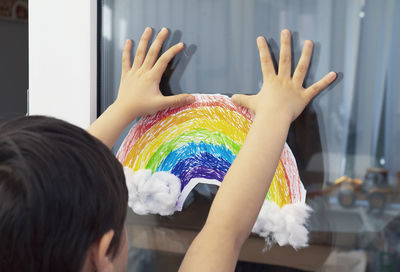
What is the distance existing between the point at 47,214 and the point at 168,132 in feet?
1.14

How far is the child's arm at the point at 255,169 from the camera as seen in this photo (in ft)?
1.94

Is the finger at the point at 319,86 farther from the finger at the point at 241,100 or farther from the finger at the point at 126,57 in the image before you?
the finger at the point at 126,57

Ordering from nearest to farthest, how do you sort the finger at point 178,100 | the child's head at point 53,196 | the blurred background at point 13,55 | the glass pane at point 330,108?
the child's head at point 53,196 < the glass pane at point 330,108 < the finger at point 178,100 < the blurred background at point 13,55

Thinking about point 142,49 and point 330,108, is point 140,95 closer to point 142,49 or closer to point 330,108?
point 142,49

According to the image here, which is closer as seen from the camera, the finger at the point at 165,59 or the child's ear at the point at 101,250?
the child's ear at the point at 101,250

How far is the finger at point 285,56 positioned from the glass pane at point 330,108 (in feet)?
0.04

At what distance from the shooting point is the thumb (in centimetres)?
71

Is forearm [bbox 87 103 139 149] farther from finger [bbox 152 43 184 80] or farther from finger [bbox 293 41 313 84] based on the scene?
finger [bbox 293 41 313 84]

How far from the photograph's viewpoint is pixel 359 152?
0.61m

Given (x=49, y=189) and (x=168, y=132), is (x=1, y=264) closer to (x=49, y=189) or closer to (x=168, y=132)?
(x=49, y=189)

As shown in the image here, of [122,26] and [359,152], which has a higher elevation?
[122,26]

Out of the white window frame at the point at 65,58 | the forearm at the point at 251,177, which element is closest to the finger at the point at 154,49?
the white window frame at the point at 65,58

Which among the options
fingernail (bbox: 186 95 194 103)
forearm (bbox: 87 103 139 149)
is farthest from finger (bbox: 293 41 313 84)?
forearm (bbox: 87 103 139 149)

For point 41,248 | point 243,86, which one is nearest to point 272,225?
point 243,86
